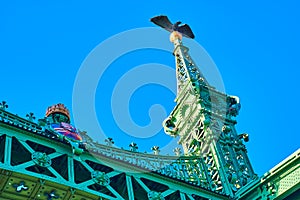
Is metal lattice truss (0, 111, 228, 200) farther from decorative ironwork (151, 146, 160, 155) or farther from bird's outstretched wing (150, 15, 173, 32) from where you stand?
bird's outstretched wing (150, 15, 173, 32)

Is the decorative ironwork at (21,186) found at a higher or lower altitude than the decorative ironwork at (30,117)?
lower

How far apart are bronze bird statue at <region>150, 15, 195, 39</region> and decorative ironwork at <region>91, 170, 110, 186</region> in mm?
14355

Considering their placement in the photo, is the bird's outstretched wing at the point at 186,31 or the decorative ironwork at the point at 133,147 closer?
the decorative ironwork at the point at 133,147

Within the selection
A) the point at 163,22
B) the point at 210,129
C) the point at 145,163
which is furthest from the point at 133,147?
the point at 163,22

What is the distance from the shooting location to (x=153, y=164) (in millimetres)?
22516

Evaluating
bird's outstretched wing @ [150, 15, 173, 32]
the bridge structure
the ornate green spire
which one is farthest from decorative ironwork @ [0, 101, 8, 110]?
bird's outstretched wing @ [150, 15, 173, 32]

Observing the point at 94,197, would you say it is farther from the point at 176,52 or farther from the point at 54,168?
the point at 176,52

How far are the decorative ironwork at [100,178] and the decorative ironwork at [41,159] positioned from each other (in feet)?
5.14

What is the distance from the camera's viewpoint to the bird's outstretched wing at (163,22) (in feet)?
108

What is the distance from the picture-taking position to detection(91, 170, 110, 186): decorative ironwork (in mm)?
19667

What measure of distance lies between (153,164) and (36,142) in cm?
485

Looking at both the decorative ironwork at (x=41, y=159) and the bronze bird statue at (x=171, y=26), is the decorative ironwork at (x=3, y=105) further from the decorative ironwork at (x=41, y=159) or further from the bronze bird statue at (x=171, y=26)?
the bronze bird statue at (x=171, y=26)

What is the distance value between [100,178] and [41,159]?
2.04 metres

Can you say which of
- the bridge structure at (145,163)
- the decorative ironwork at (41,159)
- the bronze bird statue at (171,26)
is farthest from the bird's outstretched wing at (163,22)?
the decorative ironwork at (41,159)
